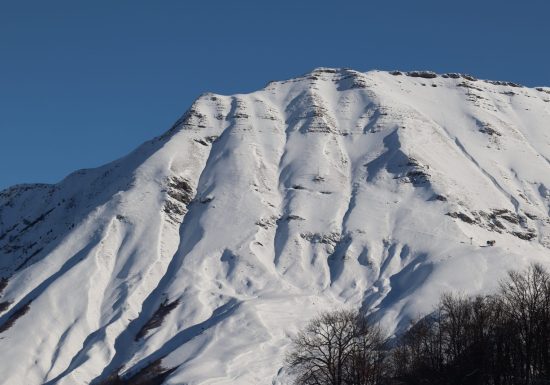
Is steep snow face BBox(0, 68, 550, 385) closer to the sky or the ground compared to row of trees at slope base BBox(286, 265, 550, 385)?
closer to the sky

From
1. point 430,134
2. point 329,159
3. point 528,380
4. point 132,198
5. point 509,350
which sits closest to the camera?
point 528,380

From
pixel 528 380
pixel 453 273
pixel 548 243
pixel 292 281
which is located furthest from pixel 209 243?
pixel 528 380

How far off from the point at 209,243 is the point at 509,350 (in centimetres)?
8288

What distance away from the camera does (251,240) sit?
147 m

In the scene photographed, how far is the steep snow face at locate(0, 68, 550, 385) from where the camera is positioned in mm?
122250

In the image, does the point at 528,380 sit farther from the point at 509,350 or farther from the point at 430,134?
the point at 430,134

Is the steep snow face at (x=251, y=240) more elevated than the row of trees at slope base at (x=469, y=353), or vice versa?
the steep snow face at (x=251, y=240)

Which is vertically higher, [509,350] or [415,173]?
[415,173]

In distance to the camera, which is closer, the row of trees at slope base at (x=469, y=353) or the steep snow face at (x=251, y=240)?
the row of trees at slope base at (x=469, y=353)

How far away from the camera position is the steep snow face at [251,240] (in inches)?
4813

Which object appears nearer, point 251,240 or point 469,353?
point 469,353

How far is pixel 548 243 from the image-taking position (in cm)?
15588

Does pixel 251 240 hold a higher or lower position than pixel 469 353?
higher

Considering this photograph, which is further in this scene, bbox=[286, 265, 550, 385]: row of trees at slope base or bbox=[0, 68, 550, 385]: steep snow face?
bbox=[0, 68, 550, 385]: steep snow face
